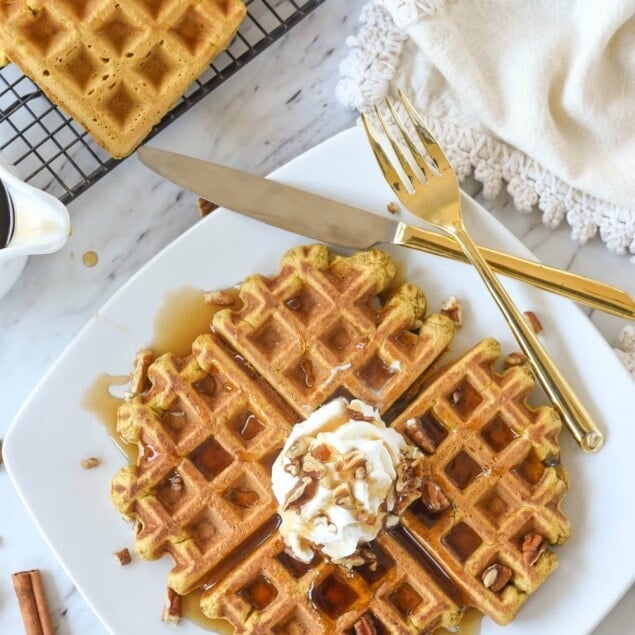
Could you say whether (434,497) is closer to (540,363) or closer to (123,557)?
(540,363)

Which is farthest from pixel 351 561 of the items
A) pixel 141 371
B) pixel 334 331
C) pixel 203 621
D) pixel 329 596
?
pixel 141 371

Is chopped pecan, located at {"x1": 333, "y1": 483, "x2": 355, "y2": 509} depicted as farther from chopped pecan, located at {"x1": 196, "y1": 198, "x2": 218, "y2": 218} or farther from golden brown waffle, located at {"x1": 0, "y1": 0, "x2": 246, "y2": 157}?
golden brown waffle, located at {"x1": 0, "y1": 0, "x2": 246, "y2": 157}

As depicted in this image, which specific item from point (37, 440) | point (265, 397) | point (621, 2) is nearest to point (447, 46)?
point (621, 2)

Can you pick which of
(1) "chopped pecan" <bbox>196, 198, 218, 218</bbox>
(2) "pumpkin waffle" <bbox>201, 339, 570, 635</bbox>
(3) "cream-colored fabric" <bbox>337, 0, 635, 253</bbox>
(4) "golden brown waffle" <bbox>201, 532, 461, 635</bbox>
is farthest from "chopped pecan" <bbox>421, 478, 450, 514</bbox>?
(1) "chopped pecan" <bbox>196, 198, 218, 218</bbox>

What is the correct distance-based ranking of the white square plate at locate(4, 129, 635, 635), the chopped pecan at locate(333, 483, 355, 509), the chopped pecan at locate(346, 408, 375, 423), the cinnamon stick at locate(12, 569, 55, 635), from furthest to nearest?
the cinnamon stick at locate(12, 569, 55, 635), the white square plate at locate(4, 129, 635, 635), the chopped pecan at locate(346, 408, 375, 423), the chopped pecan at locate(333, 483, 355, 509)

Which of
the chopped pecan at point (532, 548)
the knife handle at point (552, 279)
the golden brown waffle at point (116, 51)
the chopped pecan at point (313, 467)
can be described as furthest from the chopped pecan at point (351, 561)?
the golden brown waffle at point (116, 51)

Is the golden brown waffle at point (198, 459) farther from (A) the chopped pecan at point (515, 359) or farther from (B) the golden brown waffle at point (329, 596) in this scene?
(A) the chopped pecan at point (515, 359)

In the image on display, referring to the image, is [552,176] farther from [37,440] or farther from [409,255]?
[37,440]
